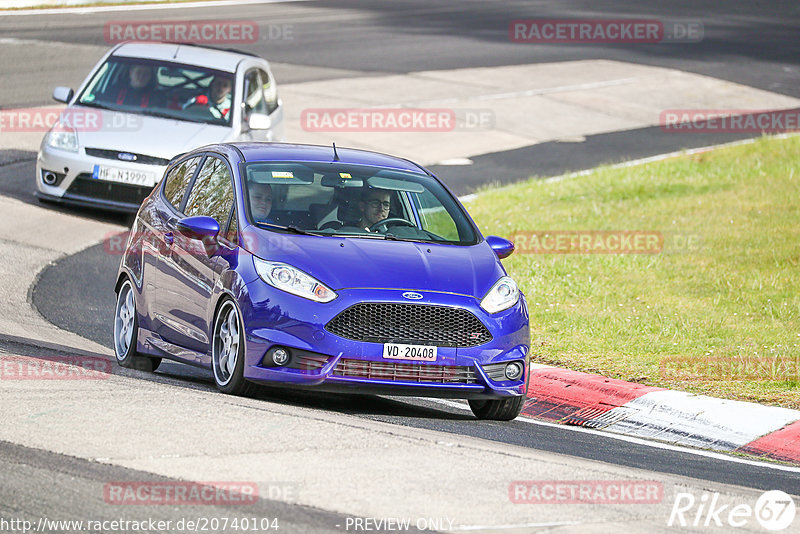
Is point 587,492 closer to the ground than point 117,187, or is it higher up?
higher up

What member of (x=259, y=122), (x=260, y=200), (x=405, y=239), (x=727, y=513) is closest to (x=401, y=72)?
(x=259, y=122)

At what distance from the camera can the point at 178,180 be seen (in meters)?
10.8

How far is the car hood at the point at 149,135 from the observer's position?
54.0ft

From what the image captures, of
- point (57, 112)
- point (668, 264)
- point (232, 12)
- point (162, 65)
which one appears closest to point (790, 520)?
point (668, 264)

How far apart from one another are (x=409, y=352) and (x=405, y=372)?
0.13 m

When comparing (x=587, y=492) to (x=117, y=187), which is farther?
(x=117, y=187)

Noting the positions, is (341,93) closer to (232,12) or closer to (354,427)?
(232,12)

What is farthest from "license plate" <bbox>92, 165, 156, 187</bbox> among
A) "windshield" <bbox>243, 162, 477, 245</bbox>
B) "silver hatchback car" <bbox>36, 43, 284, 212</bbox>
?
"windshield" <bbox>243, 162, 477, 245</bbox>

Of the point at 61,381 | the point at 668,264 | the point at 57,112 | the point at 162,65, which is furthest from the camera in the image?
the point at 57,112

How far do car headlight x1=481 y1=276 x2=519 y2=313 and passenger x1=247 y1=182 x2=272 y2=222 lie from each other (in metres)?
1.60

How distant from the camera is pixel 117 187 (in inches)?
645

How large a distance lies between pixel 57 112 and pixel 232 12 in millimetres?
15971

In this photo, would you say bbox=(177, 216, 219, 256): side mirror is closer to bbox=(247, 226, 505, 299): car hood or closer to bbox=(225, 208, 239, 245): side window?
bbox=(225, 208, 239, 245): side window

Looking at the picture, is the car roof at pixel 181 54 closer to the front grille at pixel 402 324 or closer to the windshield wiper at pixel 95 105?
the windshield wiper at pixel 95 105
